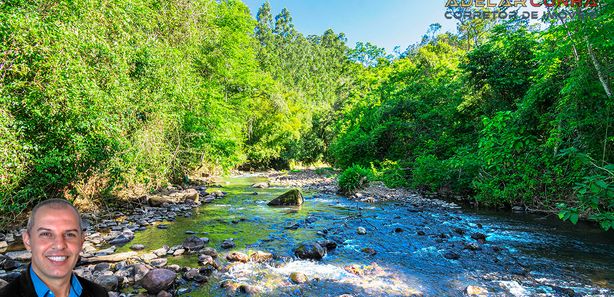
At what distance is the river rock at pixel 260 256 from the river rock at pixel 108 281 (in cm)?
261

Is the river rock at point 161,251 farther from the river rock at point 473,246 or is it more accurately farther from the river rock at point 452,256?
the river rock at point 473,246

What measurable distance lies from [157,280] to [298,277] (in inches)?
96.1

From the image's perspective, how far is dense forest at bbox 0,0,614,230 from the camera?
685cm

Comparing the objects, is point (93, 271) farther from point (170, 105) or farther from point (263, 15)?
point (263, 15)

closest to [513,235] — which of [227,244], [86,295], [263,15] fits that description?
[227,244]

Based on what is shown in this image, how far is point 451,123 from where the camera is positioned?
1942cm

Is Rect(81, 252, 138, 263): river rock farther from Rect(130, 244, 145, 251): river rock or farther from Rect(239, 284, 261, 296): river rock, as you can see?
Rect(239, 284, 261, 296): river rock

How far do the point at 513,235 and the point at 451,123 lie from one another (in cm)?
1193

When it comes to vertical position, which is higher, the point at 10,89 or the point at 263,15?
the point at 263,15

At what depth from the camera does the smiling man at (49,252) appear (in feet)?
5.34

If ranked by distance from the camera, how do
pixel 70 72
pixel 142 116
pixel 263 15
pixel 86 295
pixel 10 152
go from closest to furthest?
pixel 86 295, pixel 10 152, pixel 70 72, pixel 142 116, pixel 263 15

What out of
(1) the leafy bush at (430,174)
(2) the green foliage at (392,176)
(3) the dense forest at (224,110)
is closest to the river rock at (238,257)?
(3) the dense forest at (224,110)

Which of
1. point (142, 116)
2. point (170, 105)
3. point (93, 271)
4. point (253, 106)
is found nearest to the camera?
point (93, 271)

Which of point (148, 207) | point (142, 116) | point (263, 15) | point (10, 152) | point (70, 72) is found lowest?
point (148, 207)
